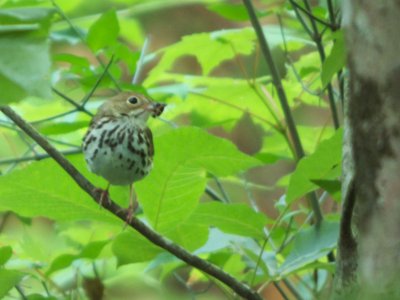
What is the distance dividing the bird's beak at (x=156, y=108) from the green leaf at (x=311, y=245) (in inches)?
18.1

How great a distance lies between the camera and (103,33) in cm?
161

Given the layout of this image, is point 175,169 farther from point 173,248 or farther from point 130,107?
point 130,107

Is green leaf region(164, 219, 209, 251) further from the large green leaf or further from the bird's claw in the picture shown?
the large green leaf

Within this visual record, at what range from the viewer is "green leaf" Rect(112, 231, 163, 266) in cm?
128

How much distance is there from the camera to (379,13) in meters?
0.51

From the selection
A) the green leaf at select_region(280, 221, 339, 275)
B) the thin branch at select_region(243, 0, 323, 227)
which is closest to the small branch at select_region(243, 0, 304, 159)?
the thin branch at select_region(243, 0, 323, 227)

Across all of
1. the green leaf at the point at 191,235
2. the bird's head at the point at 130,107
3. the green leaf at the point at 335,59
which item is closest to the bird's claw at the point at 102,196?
the green leaf at the point at 191,235

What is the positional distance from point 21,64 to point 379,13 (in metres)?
0.22

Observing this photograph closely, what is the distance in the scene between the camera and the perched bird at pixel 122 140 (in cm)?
162

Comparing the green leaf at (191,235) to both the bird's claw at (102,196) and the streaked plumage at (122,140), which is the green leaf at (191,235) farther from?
the streaked plumage at (122,140)

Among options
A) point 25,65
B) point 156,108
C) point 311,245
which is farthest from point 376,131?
point 156,108

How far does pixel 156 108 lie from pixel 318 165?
0.55m

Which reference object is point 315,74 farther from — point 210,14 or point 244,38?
point 210,14

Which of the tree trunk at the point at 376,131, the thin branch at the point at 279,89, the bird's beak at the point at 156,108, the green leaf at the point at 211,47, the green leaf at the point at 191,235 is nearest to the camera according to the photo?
the tree trunk at the point at 376,131
